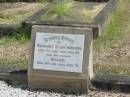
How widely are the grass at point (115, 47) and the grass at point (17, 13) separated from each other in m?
1.93

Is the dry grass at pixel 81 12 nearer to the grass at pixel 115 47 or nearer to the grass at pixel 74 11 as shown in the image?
the grass at pixel 74 11

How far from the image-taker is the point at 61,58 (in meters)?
6.48

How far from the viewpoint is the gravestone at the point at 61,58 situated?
637 cm

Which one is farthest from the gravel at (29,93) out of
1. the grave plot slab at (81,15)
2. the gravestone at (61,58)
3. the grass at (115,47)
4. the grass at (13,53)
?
the grave plot slab at (81,15)

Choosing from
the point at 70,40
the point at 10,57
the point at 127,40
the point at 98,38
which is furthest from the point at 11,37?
the point at 70,40

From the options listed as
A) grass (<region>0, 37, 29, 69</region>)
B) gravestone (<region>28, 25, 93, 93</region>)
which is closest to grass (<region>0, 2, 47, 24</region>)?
grass (<region>0, 37, 29, 69</region>)

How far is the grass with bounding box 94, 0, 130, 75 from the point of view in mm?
7257

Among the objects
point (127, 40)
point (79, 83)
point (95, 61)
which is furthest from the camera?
point (127, 40)

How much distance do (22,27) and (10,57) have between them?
1.20 m

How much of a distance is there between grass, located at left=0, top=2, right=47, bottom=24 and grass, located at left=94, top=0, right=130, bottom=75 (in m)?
1.93

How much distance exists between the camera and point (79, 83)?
637cm

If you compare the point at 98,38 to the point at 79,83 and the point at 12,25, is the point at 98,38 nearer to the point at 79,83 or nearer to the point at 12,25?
the point at 12,25

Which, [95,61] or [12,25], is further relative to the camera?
[12,25]

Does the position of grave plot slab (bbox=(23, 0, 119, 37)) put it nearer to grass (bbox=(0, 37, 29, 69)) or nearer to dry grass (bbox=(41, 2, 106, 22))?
dry grass (bbox=(41, 2, 106, 22))
